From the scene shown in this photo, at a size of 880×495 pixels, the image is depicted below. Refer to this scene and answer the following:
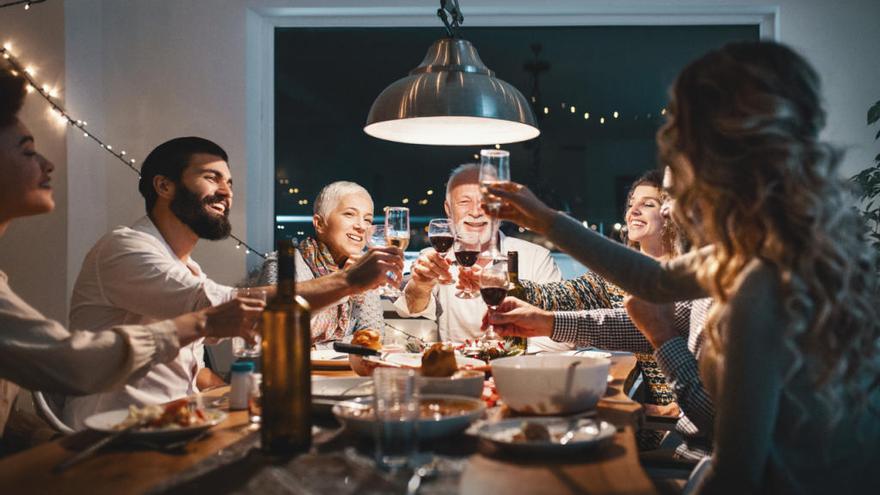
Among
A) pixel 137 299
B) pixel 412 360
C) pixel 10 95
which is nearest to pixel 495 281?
pixel 412 360

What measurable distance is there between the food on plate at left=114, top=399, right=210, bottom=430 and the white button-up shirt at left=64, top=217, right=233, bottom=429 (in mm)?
749

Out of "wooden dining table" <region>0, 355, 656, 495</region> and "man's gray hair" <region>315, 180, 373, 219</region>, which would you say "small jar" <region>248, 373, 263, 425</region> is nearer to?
"wooden dining table" <region>0, 355, 656, 495</region>

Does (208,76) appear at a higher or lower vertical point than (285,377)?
higher

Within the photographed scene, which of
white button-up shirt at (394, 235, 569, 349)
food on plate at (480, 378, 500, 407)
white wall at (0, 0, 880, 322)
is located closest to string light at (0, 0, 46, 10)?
white wall at (0, 0, 880, 322)

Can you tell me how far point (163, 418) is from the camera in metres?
1.37

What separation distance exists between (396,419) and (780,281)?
600mm

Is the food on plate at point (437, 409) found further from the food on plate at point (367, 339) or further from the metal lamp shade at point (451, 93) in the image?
the metal lamp shade at point (451, 93)

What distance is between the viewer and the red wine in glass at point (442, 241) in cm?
238

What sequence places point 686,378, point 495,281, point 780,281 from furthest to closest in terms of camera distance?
1. point 495,281
2. point 686,378
3. point 780,281

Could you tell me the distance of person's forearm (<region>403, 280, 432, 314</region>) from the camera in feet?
10.4

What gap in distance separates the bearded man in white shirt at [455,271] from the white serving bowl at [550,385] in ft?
5.81

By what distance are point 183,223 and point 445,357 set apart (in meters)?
1.15

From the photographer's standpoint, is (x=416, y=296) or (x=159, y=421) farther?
(x=416, y=296)

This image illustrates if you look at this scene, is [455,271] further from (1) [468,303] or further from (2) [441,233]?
(2) [441,233]
